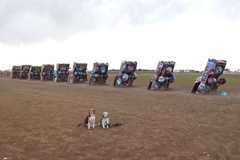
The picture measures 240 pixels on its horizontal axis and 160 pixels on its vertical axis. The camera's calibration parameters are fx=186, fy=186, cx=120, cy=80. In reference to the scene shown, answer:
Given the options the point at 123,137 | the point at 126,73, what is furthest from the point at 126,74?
the point at 123,137

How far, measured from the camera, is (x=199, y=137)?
24.5 ft

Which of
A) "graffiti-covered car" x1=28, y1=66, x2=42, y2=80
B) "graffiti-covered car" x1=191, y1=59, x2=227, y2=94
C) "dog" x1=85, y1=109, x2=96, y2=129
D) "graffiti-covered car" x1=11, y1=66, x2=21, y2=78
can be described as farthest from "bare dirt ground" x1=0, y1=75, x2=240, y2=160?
"graffiti-covered car" x1=11, y1=66, x2=21, y2=78

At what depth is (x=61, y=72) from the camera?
140 ft

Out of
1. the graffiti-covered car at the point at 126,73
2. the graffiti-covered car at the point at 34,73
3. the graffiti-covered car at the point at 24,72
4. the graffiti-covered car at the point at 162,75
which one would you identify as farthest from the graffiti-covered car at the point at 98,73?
the graffiti-covered car at the point at 24,72

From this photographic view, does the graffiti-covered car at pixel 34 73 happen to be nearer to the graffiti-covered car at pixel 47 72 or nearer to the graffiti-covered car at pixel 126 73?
the graffiti-covered car at pixel 47 72

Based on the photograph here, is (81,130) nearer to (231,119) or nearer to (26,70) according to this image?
(231,119)

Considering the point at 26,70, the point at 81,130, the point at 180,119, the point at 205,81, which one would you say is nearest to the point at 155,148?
the point at 81,130

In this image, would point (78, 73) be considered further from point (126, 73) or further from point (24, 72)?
point (24, 72)

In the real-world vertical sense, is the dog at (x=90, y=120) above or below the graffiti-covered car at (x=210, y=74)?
below

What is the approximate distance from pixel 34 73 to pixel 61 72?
14.4 meters

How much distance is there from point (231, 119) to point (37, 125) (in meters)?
10.1

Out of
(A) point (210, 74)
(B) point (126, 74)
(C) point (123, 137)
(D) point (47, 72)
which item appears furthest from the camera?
(D) point (47, 72)

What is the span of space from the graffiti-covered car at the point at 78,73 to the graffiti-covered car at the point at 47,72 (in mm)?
11967

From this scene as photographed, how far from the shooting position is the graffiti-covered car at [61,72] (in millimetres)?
42472
